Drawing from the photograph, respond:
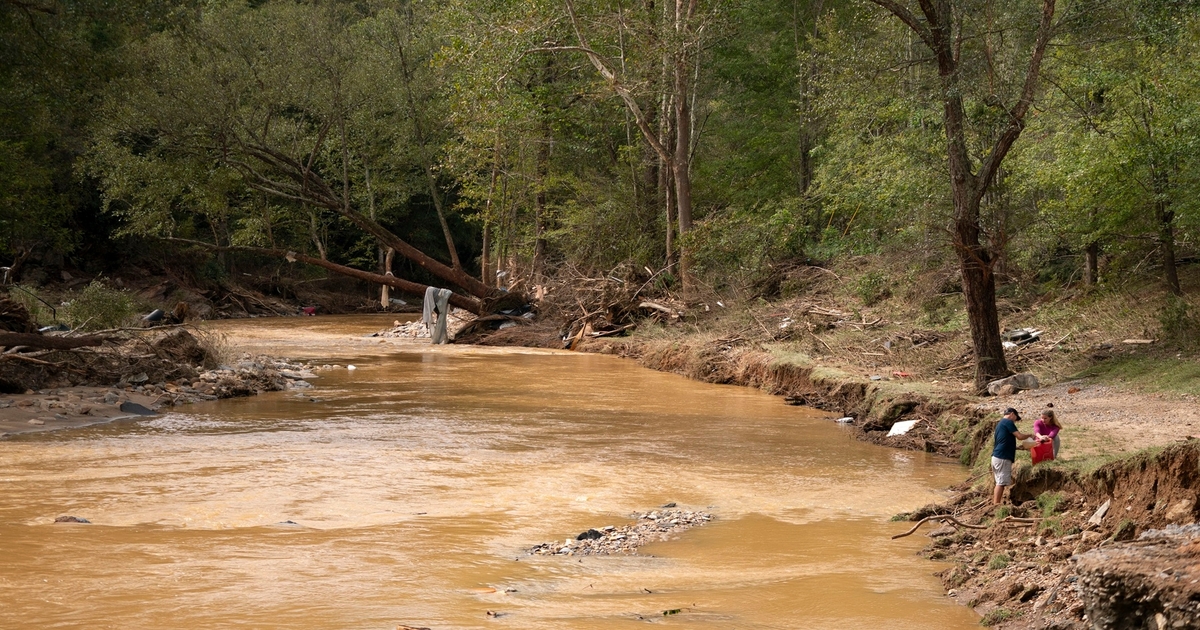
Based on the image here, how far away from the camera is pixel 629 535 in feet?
29.6

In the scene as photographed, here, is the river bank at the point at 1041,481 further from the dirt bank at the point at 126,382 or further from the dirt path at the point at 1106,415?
the dirt bank at the point at 126,382

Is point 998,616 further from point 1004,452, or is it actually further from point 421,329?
point 421,329

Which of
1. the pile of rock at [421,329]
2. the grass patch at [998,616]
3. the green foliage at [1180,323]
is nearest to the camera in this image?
the grass patch at [998,616]

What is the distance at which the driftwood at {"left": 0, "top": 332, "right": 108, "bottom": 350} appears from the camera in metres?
15.3

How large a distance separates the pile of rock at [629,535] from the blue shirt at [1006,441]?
268 centimetres

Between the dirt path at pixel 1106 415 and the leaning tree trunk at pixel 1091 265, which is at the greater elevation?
the leaning tree trunk at pixel 1091 265

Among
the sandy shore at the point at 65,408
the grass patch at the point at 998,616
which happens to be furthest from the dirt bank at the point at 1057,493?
the sandy shore at the point at 65,408

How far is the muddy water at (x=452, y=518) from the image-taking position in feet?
22.8

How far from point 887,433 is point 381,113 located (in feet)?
97.4

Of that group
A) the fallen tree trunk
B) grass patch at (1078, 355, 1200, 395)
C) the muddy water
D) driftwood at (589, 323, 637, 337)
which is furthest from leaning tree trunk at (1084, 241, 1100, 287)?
the fallen tree trunk

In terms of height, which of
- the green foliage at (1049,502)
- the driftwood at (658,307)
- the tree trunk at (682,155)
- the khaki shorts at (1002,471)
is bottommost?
the green foliage at (1049,502)

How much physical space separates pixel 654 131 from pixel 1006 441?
24273 mm

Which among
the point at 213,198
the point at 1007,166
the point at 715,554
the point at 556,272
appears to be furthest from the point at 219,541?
the point at 556,272

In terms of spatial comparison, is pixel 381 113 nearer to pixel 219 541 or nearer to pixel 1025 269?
pixel 1025 269
